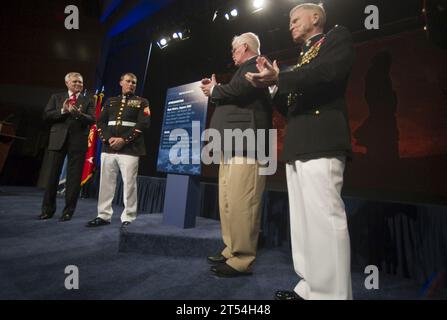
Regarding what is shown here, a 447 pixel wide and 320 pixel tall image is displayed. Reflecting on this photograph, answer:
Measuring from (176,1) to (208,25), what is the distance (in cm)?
141

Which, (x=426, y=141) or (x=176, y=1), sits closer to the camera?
(x=426, y=141)

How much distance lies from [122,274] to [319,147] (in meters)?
1.50

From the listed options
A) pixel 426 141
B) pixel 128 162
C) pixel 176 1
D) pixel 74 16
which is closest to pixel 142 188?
pixel 128 162

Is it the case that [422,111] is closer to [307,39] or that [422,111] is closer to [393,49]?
[393,49]

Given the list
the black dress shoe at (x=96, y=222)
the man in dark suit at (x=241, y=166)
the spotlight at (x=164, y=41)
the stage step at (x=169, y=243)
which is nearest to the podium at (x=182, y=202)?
the stage step at (x=169, y=243)

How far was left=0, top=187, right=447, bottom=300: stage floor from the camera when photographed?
1.47m

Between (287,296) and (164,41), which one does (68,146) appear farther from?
(287,296)

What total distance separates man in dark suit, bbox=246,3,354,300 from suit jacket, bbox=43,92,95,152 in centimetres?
268

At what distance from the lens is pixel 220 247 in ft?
7.32

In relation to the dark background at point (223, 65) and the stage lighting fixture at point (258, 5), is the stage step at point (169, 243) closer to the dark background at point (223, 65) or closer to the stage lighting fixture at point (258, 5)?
the dark background at point (223, 65)

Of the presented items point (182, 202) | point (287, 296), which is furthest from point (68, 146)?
point (287, 296)

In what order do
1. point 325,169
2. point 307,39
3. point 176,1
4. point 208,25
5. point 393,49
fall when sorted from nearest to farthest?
point 325,169, point 307,39, point 393,49, point 208,25, point 176,1

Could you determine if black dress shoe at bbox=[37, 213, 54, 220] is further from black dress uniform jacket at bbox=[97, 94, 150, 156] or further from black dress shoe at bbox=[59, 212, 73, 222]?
black dress uniform jacket at bbox=[97, 94, 150, 156]

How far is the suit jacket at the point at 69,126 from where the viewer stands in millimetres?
3186
